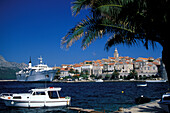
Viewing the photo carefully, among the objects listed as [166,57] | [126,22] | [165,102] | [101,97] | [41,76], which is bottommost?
[101,97]

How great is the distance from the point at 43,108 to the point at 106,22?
16.6 m

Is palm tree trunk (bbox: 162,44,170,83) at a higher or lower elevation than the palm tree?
lower

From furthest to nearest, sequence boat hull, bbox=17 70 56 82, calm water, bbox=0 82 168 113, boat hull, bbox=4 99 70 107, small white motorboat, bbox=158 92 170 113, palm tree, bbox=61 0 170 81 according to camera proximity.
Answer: boat hull, bbox=17 70 56 82
boat hull, bbox=4 99 70 107
calm water, bbox=0 82 168 113
small white motorboat, bbox=158 92 170 113
palm tree, bbox=61 0 170 81

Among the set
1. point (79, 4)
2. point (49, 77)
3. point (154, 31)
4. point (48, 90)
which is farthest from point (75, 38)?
point (49, 77)

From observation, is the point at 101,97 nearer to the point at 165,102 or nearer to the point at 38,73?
the point at 165,102

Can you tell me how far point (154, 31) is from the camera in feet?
16.2

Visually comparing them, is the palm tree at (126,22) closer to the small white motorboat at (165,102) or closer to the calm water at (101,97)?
the small white motorboat at (165,102)

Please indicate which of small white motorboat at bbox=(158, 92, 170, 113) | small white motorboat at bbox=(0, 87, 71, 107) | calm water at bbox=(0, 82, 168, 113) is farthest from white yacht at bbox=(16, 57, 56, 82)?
small white motorboat at bbox=(158, 92, 170, 113)

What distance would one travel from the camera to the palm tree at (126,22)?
4.56 m

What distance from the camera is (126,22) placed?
5223 mm

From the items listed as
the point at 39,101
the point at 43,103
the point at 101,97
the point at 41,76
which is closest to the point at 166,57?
the point at 43,103

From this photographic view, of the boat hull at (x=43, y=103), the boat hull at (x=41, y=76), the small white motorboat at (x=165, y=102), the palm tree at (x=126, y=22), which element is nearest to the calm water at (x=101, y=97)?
the boat hull at (x=43, y=103)

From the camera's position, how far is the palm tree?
456 cm

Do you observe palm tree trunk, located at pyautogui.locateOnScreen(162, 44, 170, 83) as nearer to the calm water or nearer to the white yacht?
the calm water
